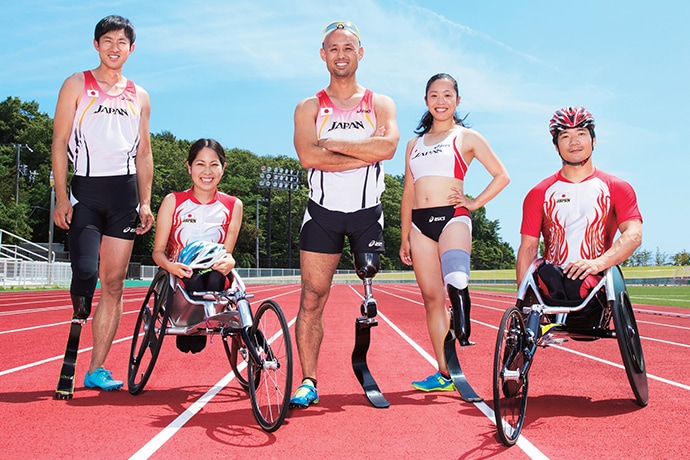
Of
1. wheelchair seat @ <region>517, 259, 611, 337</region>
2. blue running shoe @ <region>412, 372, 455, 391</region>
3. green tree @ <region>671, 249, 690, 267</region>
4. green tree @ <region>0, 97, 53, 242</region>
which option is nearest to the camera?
wheelchair seat @ <region>517, 259, 611, 337</region>

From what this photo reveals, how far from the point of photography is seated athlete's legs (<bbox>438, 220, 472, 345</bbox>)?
4262 millimetres

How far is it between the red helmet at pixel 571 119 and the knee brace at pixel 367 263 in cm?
147

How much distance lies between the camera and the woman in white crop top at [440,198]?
472 cm

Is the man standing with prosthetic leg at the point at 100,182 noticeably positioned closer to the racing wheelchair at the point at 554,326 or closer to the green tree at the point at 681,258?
the racing wheelchair at the point at 554,326

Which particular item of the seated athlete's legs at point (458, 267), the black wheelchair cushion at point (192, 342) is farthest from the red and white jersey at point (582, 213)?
the black wheelchair cushion at point (192, 342)

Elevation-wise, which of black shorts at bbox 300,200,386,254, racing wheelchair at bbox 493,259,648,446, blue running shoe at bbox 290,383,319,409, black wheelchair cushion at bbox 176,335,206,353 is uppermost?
black shorts at bbox 300,200,386,254

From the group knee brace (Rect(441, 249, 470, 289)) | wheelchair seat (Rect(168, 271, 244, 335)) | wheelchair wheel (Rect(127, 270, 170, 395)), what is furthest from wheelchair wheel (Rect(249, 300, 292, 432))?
knee brace (Rect(441, 249, 470, 289))

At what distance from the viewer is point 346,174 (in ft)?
14.9

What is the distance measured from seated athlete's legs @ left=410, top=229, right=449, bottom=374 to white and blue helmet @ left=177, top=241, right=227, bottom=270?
4.59ft

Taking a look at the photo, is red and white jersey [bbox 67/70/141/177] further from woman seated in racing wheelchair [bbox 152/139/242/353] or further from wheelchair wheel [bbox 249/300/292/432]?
wheelchair wheel [bbox 249/300/292/432]

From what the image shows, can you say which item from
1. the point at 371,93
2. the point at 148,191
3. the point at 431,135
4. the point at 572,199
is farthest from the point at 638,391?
the point at 148,191

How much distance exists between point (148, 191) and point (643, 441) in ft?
12.2

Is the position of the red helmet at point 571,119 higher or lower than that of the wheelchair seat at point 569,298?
higher

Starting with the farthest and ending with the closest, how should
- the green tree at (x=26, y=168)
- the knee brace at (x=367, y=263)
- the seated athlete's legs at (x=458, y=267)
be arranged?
1. the green tree at (x=26, y=168)
2. the knee brace at (x=367, y=263)
3. the seated athlete's legs at (x=458, y=267)
